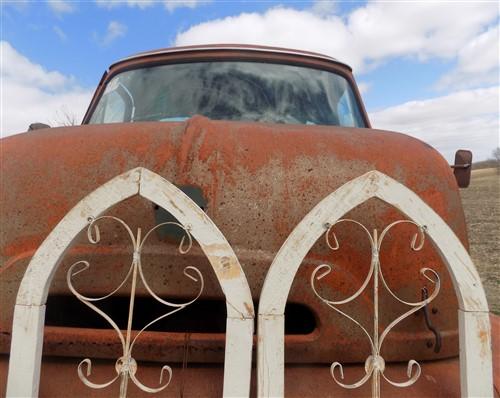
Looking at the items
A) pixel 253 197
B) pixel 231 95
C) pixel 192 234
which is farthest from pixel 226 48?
pixel 192 234

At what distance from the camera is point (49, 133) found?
1.65 metres

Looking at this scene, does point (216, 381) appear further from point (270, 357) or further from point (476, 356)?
point (476, 356)

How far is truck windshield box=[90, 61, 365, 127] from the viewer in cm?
231

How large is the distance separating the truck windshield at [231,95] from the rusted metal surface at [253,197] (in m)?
0.77

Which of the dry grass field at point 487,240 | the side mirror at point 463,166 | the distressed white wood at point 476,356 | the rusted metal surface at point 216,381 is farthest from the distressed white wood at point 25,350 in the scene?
the dry grass field at point 487,240

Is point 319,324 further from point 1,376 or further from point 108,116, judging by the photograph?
point 108,116

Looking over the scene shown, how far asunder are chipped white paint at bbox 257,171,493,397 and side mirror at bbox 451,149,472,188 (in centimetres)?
100

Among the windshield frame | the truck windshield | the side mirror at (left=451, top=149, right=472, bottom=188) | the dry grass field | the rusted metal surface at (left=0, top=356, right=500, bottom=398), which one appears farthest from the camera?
the dry grass field

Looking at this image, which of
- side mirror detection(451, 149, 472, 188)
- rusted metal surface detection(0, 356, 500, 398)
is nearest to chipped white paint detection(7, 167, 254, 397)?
→ rusted metal surface detection(0, 356, 500, 398)

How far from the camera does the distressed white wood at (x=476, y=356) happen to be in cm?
118

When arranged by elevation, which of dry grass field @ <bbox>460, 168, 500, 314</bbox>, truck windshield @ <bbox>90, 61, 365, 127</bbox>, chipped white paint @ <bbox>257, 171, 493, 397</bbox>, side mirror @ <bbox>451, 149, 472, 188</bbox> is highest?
dry grass field @ <bbox>460, 168, 500, 314</bbox>

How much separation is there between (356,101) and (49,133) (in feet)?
6.17

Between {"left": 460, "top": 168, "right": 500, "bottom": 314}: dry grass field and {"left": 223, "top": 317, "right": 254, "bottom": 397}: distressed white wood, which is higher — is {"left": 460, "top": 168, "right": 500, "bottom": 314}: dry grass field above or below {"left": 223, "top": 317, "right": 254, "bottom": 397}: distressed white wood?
above

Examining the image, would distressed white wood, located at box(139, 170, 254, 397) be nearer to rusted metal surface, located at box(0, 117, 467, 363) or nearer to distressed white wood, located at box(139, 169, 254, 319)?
distressed white wood, located at box(139, 169, 254, 319)
